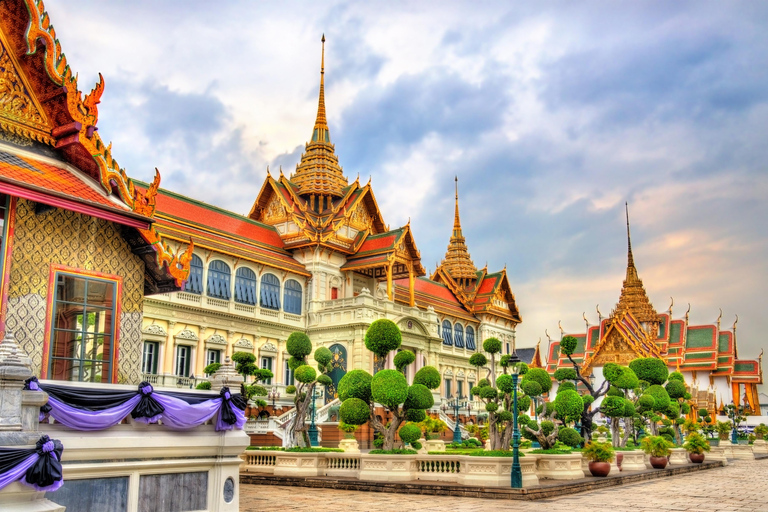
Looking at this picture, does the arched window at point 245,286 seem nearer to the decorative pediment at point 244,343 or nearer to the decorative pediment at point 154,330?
the decorative pediment at point 244,343

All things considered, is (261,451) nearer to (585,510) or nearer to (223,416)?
(585,510)

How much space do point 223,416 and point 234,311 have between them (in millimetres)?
25457

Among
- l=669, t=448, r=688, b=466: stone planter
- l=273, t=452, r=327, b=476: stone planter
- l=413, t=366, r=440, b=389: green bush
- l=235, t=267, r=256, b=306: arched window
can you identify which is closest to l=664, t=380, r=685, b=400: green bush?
l=669, t=448, r=688, b=466: stone planter

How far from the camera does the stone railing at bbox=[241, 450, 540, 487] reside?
1834cm

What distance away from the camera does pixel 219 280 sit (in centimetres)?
3478

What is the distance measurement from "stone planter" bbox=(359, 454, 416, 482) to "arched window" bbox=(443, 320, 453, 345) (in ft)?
103

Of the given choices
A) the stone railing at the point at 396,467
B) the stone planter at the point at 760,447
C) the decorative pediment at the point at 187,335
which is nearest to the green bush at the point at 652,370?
the stone railing at the point at 396,467

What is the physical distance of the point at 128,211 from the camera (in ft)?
37.7

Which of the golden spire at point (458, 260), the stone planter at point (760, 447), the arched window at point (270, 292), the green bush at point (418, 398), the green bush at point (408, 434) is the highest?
the golden spire at point (458, 260)

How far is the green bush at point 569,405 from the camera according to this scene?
869 inches

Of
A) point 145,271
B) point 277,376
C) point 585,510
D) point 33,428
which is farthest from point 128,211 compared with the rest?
point 277,376

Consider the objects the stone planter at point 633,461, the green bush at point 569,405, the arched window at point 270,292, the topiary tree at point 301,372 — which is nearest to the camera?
the green bush at point 569,405

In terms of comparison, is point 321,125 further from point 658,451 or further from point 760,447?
point 760,447

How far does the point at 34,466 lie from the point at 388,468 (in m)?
13.9
